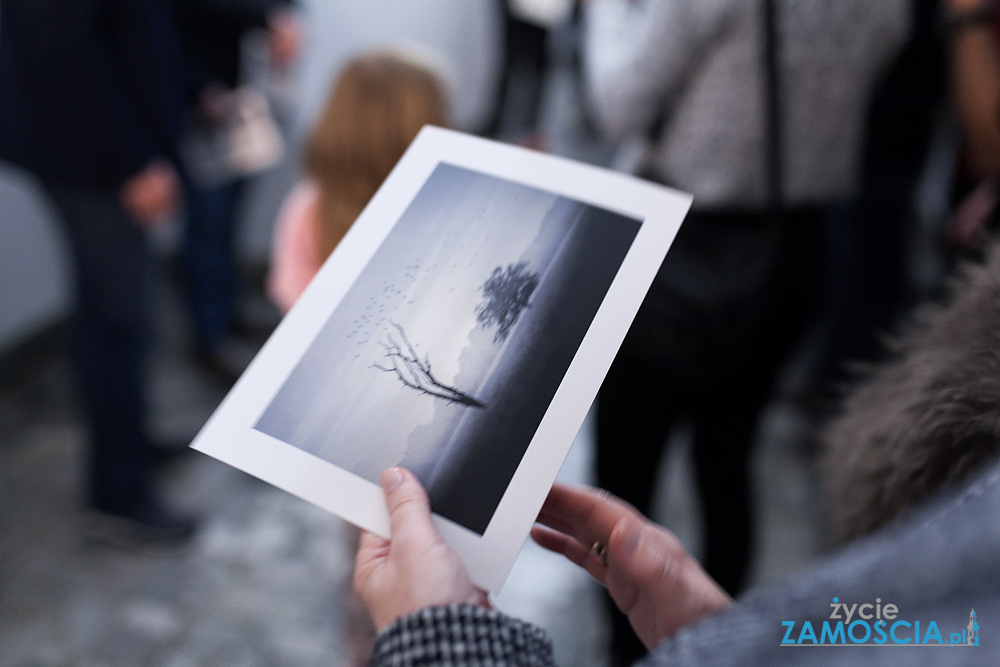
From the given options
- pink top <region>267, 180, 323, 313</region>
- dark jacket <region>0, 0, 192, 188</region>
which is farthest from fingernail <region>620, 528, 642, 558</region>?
dark jacket <region>0, 0, 192, 188</region>

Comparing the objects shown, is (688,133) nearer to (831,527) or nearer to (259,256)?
(831,527)

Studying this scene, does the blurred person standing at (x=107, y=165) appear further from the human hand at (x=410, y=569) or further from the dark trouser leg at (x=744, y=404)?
the dark trouser leg at (x=744, y=404)

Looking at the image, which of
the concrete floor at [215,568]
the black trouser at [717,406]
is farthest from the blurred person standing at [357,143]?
the black trouser at [717,406]

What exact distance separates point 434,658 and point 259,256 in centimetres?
208

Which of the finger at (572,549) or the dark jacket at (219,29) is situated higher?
the dark jacket at (219,29)

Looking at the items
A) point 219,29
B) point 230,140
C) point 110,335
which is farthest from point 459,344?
point 219,29

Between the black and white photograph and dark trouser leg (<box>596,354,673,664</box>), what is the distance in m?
0.35

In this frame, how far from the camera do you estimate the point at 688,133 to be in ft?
2.60

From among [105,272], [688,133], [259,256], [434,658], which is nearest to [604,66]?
[688,133]

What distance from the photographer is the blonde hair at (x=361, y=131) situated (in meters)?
1.03

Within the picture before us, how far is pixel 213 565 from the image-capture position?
51.9 inches

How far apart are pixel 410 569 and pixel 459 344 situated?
16cm

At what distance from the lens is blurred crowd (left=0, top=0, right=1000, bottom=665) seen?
0.62m

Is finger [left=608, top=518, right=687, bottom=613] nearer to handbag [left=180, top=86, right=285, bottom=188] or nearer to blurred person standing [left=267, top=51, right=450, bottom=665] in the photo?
blurred person standing [left=267, top=51, right=450, bottom=665]
